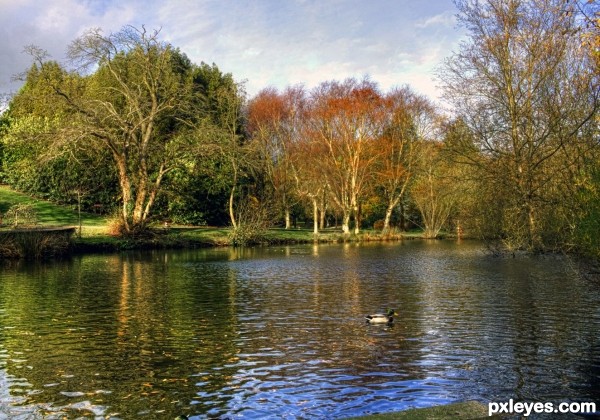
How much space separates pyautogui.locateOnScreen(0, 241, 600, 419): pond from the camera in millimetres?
8805

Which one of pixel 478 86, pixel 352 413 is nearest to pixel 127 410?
pixel 352 413

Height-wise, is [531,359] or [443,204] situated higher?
[443,204]

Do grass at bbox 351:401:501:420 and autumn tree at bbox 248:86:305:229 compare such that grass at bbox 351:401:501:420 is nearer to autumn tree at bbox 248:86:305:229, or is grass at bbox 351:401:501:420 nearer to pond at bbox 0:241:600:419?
pond at bbox 0:241:600:419

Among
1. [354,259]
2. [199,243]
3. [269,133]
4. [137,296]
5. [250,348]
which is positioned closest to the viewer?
[250,348]

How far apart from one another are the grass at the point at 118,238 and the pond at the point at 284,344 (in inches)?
555

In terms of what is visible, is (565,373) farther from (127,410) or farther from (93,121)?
(93,121)

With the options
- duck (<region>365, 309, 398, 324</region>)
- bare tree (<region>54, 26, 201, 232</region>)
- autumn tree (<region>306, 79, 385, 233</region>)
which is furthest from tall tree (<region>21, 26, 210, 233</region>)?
duck (<region>365, 309, 398, 324</region>)

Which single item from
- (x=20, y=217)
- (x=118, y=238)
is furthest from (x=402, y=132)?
(x=20, y=217)

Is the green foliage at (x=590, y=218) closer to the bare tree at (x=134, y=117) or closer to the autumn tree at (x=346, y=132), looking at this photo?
the bare tree at (x=134, y=117)

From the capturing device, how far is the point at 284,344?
1238 cm

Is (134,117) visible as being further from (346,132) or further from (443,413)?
(443,413)

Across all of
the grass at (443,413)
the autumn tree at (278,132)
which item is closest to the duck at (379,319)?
the grass at (443,413)

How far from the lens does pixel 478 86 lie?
26.4 meters

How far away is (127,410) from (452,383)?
5204mm
